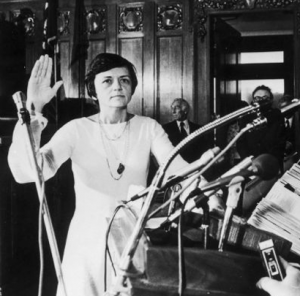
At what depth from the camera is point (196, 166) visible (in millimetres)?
1093

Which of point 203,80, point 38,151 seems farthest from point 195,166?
point 203,80

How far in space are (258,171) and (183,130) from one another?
4.82 metres

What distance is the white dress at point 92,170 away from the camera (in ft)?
6.16

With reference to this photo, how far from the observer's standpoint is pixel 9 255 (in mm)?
3443

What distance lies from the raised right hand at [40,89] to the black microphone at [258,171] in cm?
101

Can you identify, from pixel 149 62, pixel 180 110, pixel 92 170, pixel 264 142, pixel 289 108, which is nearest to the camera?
pixel 289 108

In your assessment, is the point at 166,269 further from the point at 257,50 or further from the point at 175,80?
the point at 257,50

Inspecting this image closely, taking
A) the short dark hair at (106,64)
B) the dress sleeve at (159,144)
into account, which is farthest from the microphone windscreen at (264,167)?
the short dark hair at (106,64)

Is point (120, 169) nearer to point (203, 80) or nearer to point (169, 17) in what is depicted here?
point (203, 80)

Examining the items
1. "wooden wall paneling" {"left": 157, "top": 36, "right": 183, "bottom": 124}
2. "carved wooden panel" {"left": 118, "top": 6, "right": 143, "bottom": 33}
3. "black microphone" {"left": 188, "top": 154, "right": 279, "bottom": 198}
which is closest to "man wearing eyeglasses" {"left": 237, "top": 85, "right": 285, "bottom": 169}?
"wooden wall paneling" {"left": 157, "top": 36, "right": 183, "bottom": 124}

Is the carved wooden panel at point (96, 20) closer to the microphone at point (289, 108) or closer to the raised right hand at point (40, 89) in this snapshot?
the raised right hand at point (40, 89)

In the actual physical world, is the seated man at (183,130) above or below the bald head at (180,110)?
below

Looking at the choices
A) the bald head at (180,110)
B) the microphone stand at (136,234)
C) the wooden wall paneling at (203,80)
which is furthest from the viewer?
the wooden wall paneling at (203,80)

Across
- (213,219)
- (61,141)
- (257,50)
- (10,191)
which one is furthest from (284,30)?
(213,219)
